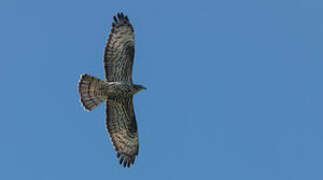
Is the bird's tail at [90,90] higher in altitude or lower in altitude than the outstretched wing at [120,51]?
lower

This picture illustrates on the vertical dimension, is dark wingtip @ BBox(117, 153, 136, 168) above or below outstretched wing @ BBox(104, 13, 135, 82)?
below

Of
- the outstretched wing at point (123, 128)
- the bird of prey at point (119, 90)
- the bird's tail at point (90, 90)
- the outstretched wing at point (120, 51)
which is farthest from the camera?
the outstretched wing at point (123, 128)

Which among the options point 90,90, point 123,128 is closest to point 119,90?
point 90,90

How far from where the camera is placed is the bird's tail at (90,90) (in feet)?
53.3

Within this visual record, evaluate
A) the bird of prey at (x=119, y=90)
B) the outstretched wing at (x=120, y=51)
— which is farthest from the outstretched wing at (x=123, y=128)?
the outstretched wing at (x=120, y=51)

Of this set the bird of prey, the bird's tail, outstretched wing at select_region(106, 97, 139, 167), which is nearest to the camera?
the bird's tail

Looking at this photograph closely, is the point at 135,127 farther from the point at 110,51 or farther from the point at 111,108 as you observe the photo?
the point at 110,51

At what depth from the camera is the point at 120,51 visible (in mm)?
16938

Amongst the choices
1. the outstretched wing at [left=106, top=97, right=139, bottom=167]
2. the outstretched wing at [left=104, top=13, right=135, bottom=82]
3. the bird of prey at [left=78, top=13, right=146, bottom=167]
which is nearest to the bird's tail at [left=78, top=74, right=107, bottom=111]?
the bird of prey at [left=78, top=13, right=146, bottom=167]

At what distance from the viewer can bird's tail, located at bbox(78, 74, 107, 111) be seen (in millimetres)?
16250

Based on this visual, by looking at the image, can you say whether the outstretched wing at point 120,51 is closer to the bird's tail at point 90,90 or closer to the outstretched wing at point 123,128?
the bird's tail at point 90,90

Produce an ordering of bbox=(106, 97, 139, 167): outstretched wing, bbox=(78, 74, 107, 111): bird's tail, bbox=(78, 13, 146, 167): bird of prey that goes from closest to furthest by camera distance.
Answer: bbox=(78, 74, 107, 111): bird's tail
bbox=(78, 13, 146, 167): bird of prey
bbox=(106, 97, 139, 167): outstretched wing

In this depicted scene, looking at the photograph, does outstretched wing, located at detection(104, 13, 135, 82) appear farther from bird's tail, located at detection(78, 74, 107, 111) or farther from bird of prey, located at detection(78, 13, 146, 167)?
bird's tail, located at detection(78, 74, 107, 111)

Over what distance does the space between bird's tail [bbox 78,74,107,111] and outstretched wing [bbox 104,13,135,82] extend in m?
0.47
